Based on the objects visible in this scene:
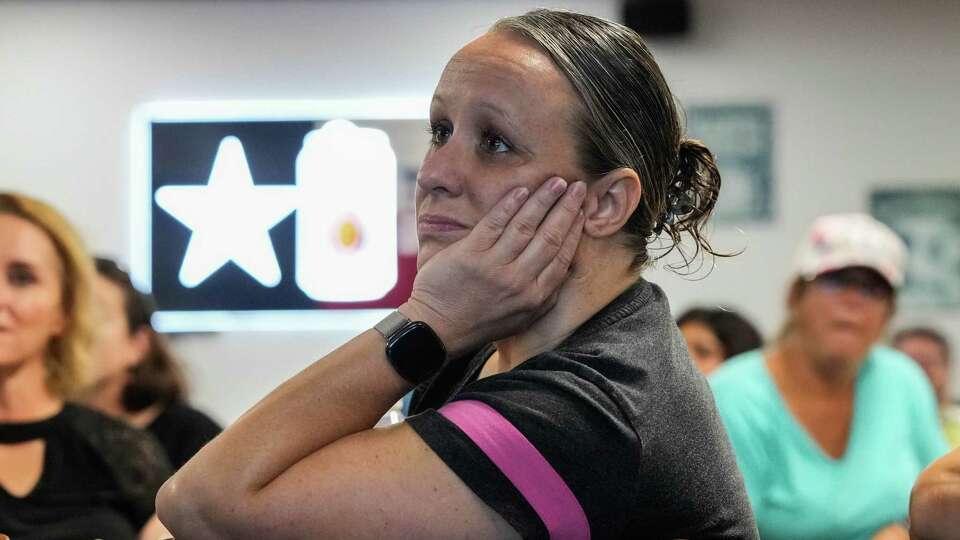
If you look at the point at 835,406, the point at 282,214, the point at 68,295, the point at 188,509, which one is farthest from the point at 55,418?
the point at 282,214

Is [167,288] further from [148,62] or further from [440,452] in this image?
[440,452]

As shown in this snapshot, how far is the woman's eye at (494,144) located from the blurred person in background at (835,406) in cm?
157

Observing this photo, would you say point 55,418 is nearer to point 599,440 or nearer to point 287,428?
point 287,428

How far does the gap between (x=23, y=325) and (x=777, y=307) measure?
3.54 m

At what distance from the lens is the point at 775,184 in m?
5.23

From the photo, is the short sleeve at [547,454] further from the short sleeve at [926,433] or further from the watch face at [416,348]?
the short sleeve at [926,433]

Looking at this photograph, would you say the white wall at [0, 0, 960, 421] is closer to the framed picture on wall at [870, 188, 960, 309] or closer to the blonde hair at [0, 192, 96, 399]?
the framed picture on wall at [870, 188, 960, 309]

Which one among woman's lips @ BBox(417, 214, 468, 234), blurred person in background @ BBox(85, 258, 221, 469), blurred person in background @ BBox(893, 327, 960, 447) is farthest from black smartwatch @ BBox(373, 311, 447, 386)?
blurred person in background @ BBox(893, 327, 960, 447)

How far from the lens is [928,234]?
17.1 ft

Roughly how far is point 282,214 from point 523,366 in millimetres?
4145

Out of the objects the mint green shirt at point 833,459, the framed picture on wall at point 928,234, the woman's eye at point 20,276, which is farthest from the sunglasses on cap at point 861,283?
the framed picture on wall at point 928,234

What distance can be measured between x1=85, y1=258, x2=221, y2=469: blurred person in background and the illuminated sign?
174 centimetres

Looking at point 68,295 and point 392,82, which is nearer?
point 68,295

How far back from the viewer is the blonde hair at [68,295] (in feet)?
8.43
